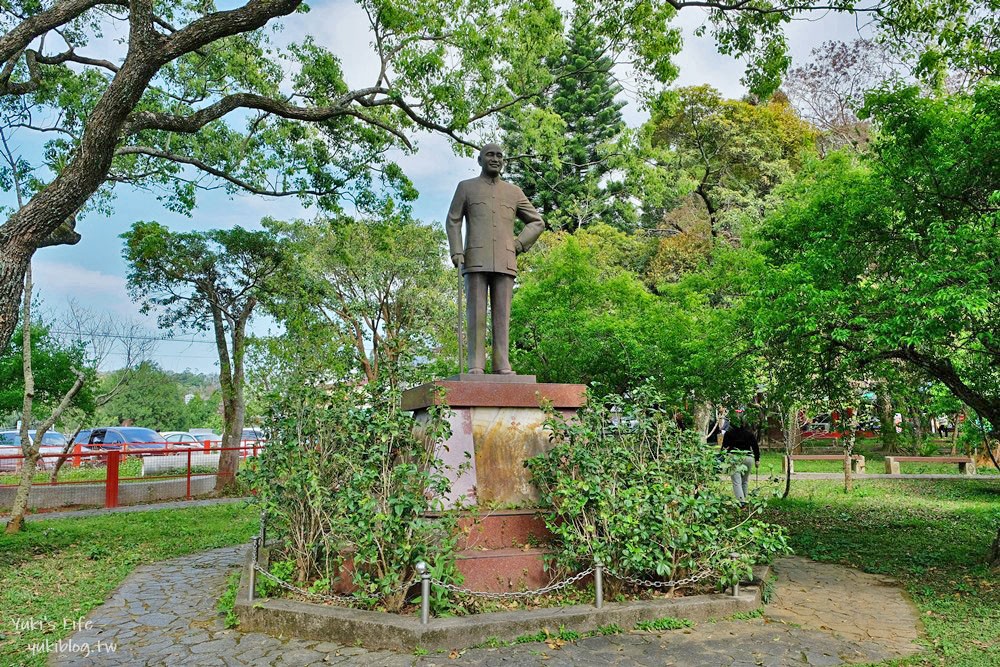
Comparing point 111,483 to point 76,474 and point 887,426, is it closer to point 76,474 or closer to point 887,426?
point 76,474

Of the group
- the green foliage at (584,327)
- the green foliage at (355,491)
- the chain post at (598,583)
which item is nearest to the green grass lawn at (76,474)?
the green foliage at (584,327)

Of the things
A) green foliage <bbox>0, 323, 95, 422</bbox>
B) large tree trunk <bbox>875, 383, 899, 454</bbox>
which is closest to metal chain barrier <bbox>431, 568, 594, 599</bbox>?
green foliage <bbox>0, 323, 95, 422</bbox>

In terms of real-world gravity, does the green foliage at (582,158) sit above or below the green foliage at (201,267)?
above

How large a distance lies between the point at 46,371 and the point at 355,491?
14931mm

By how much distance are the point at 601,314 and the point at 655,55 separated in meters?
4.75

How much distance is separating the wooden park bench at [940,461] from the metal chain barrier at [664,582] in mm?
16882

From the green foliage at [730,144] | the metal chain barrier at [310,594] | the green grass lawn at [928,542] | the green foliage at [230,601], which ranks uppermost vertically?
the green foliage at [730,144]

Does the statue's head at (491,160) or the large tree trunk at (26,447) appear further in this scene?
the large tree trunk at (26,447)

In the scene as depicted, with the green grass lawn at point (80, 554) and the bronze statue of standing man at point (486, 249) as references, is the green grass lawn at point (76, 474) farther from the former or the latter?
the bronze statue of standing man at point (486, 249)

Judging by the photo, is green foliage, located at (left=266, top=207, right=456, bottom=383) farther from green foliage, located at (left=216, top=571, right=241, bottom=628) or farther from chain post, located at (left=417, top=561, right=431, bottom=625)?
chain post, located at (left=417, top=561, right=431, bottom=625)

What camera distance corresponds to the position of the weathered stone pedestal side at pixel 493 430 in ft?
19.6

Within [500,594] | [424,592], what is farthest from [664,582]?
[424,592]

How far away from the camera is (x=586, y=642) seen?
4750 mm

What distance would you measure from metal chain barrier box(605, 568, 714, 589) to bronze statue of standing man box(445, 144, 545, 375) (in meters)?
2.20
